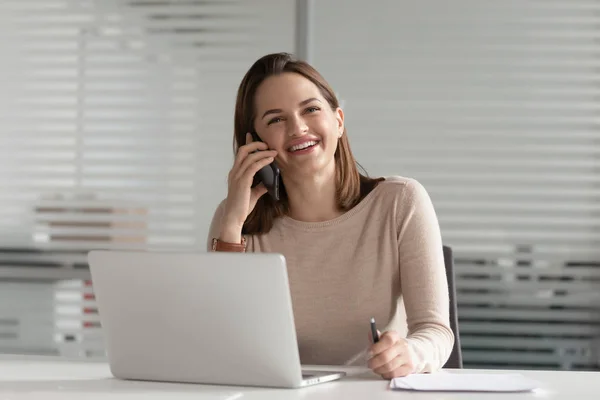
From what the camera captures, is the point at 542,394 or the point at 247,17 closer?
the point at 542,394

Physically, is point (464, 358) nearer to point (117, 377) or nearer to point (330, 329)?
point (330, 329)

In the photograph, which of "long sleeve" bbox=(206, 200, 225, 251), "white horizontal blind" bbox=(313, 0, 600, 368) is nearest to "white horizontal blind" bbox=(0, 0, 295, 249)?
"white horizontal blind" bbox=(313, 0, 600, 368)

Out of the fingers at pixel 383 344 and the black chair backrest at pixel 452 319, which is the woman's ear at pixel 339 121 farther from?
the fingers at pixel 383 344

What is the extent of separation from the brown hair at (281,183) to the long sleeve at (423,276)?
0.15 m

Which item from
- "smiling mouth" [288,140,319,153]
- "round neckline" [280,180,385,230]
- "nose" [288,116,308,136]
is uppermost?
"nose" [288,116,308,136]

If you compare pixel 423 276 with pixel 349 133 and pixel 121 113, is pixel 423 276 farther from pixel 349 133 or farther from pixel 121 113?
pixel 121 113

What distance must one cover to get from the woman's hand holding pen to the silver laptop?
0.09 metres

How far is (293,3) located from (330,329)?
2.12m

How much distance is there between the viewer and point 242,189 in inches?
89.2

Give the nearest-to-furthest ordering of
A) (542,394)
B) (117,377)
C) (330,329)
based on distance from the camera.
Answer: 1. (542,394)
2. (117,377)
3. (330,329)

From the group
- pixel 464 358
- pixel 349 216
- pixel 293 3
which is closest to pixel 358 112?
pixel 293 3

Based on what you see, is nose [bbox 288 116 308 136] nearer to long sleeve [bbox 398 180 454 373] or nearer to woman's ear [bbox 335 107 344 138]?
woman's ear [bbox 335 107 344 138]

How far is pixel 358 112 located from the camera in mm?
3803

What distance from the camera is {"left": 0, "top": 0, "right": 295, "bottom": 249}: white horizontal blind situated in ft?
12.8
